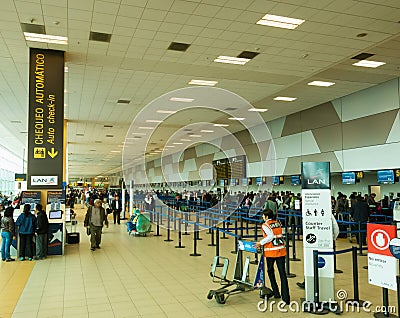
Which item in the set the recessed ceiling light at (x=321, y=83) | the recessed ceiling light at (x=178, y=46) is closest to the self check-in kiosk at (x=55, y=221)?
the recessed ceiling light at (x=178, y=46)

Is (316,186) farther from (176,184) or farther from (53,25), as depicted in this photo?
(176,184)

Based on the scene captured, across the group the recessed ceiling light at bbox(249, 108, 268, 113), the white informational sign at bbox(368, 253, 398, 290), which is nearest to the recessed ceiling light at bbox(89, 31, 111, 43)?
the white informational sign at bbox(368, 253, 398, 290)

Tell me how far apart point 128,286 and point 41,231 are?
394 centimetres

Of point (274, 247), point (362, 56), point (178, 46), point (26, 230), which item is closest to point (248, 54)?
point (178, 46)

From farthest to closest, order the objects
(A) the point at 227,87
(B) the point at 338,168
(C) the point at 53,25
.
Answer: (B) the point at 338,168 < (A) the point at 227,87 < (C) the point at 53,25

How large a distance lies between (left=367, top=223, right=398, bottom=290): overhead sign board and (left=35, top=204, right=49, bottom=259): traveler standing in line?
26.4 ft

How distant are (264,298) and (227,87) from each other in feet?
31.5

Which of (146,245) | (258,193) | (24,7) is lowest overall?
(146,245)

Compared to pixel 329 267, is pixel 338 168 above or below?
above

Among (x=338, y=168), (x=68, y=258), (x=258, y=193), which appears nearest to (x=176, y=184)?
(x=258, y=193)

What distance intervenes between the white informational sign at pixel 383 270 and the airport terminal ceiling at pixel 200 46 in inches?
200

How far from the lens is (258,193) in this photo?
23000 millimetres

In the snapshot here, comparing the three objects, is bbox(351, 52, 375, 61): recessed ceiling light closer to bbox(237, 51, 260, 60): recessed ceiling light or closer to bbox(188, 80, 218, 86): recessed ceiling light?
bbox(237, 51, 260, 60): recessed ceiling light

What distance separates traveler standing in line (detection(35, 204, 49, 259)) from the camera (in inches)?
394
